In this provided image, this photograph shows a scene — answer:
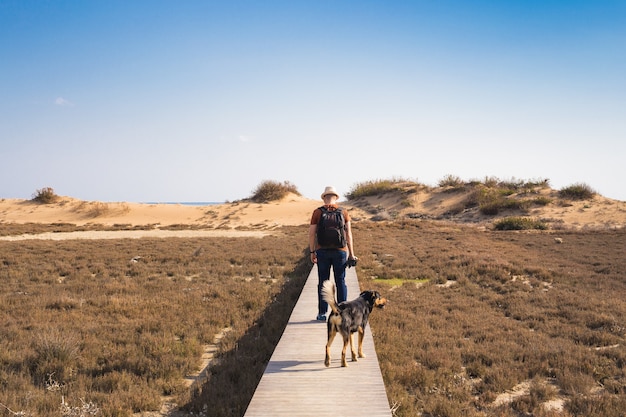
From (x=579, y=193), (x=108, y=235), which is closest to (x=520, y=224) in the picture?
(x=579, y=193)

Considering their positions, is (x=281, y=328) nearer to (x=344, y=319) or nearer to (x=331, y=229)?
(x=331, y=229)

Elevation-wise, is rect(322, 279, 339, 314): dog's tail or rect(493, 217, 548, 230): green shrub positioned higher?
rect(322, 279, 339, 314): dog's tail

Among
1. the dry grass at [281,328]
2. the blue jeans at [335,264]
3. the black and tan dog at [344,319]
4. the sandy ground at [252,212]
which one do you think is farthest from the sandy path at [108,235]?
the black and tan dog at [344,319]

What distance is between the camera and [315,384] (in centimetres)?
505

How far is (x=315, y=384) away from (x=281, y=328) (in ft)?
9.90

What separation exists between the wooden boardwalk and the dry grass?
0.44m

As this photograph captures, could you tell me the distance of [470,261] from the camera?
15.3 m

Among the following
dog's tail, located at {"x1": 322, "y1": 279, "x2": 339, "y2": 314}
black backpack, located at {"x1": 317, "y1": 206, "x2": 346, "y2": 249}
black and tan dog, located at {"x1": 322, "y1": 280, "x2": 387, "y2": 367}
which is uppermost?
black backpack, located at {"x1": 317, "y1": 206, "x2": 346, "y2": 249}

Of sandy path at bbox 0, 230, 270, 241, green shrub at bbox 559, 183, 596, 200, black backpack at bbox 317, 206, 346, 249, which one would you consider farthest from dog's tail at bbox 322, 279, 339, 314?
green shrub at bbox 559, 183, 596, 200

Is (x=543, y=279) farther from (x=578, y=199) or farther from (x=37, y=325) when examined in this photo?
(x=578, y=199)

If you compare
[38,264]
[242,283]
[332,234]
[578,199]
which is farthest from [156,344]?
[578,199]

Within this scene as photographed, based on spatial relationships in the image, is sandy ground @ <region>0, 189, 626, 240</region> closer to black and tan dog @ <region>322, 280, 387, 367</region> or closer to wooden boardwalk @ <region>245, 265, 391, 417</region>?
wooden boardwalk @ <region>245, 265, 391, 417</region>

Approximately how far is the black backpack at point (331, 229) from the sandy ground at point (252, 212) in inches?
1091

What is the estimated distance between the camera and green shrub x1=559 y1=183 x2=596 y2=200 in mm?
36091
